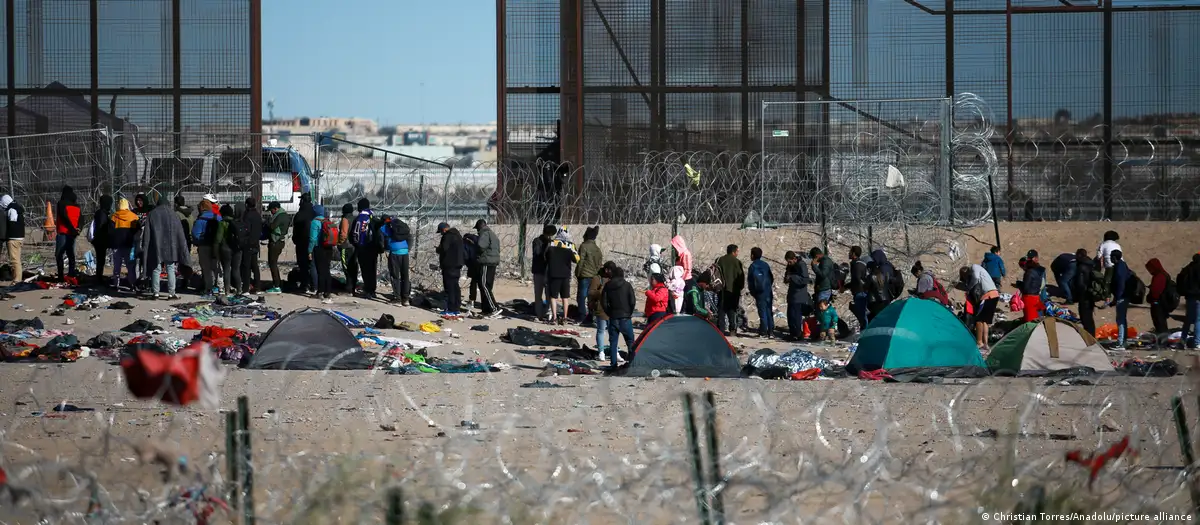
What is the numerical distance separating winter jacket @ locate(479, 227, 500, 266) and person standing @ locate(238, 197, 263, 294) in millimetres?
2884

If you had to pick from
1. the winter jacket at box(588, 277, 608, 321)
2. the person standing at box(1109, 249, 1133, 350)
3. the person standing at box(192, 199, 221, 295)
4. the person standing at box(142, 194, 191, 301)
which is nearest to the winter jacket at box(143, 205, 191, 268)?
the person standing at box(142, 194, 191, 301)

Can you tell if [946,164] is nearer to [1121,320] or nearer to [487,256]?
[1121,320]

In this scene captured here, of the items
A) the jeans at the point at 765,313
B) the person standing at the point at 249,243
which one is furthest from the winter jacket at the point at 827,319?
the person standing at the point at 249,243

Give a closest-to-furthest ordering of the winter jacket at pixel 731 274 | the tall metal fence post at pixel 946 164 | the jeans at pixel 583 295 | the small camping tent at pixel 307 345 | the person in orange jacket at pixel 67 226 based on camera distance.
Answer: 1. the small camping tent at pixel 307 345
2. the winter jacket at pixel 731 274
3. the jeans at pixel 583 295
4. the person in orange jacket at pixel 67 226
5. the tall metal fence post at pixel 946 164

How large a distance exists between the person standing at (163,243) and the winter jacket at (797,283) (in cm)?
744

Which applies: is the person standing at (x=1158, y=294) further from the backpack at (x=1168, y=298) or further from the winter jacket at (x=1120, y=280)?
the winter jacket at (x=1120, y=280)

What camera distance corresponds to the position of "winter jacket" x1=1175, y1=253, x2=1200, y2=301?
14.4 meters

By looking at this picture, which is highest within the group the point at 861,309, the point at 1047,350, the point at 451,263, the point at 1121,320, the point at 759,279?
the point at 451,263

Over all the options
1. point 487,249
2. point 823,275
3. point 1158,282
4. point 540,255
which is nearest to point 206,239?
point 487,249

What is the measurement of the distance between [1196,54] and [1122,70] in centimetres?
139

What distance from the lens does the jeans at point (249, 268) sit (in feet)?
54.0

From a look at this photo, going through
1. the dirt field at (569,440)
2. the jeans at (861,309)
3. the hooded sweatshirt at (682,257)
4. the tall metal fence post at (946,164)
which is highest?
the tall metal fence post at (946,164)

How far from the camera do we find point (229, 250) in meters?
16.3

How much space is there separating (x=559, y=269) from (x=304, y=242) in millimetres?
3576
